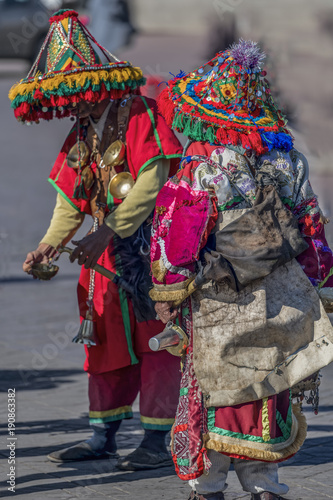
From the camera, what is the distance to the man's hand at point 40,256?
457 cm

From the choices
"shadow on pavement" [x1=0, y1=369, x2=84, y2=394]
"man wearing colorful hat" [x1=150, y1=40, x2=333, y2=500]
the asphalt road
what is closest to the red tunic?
the asphalt road

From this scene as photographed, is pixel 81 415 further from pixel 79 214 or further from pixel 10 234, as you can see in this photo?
pixel 10 234

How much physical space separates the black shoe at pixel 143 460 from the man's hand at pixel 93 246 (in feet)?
3.23

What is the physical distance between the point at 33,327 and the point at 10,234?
4.34 m

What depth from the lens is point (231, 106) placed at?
3.47 m

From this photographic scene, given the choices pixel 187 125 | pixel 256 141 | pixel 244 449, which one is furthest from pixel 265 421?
pixel 187 125

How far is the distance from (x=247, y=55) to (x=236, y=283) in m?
0.91

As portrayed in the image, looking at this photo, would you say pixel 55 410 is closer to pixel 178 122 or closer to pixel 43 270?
pixel 43 270

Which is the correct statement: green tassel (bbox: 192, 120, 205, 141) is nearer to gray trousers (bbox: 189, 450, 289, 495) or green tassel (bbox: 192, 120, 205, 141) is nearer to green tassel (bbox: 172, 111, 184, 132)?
green tassel (bbox: 172, 111, 184, 132)

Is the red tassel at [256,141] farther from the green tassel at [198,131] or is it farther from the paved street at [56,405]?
the paved street at [56,405]

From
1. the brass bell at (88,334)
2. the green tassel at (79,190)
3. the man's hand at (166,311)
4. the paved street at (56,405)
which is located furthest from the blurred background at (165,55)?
the brass bell at (88,334)

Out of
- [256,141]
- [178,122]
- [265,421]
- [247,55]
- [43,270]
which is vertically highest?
[247,55]

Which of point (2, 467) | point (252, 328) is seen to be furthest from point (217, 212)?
point (2, 467)

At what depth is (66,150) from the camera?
4711 mm
